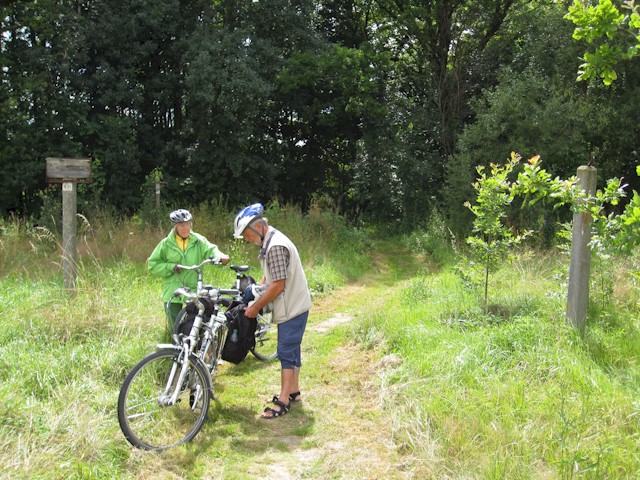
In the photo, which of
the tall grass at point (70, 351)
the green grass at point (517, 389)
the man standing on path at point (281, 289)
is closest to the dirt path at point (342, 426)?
the green grass at point (517, 389)

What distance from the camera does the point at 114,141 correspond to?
1581 cm

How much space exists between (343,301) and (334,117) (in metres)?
10.3

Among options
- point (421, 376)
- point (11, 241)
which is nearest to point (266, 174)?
point (11, 241)

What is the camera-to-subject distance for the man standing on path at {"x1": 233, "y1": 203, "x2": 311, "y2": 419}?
495 centimetres

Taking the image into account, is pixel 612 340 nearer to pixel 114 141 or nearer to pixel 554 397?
pixel 554 397

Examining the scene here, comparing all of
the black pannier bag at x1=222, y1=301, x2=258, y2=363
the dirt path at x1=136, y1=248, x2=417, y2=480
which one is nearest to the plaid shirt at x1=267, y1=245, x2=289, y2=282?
the black pannier bag at x1=222, y1=301, x2=258, y2=363

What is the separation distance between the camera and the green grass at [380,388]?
3.95m

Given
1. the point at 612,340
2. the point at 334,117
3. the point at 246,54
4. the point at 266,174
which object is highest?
the point at 246,54

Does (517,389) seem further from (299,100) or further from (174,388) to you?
(299,100)

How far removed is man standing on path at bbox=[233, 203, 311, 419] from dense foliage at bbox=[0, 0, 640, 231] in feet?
33.7

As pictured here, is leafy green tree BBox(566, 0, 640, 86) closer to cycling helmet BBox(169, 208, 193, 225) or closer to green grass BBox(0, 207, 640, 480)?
green grass BBox(0, 207, 640, 480)

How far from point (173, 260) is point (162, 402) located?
158 centimetres

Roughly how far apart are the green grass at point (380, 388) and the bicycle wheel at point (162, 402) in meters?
0.13

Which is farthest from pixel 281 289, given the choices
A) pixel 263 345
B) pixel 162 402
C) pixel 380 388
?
pixel 263 345
